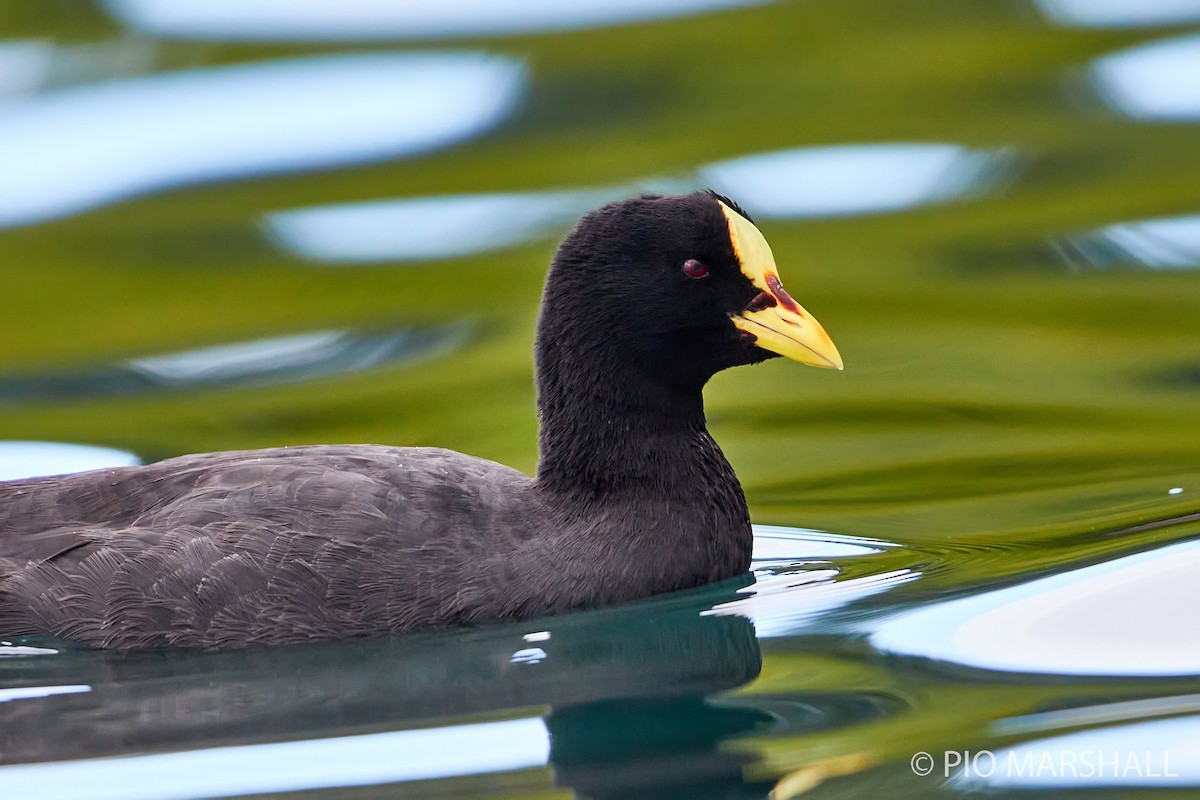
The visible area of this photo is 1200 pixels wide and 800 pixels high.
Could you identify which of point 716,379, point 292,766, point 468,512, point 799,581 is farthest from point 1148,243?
point 292,766

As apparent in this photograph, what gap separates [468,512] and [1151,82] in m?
7.42

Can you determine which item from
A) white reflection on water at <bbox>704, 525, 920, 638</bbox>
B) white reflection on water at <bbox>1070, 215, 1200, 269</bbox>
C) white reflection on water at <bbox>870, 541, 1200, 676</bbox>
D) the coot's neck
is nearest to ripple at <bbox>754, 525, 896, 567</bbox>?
white reflection on water at <bbox>704, 525, 920, 638</bbox>

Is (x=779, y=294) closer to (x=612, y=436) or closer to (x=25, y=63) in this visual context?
(x=612, y=436)

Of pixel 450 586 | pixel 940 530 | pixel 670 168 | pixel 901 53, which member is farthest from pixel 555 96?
pixel 450 586

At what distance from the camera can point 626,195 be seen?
11.2 meters

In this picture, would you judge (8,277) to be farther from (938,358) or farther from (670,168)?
(938,358)

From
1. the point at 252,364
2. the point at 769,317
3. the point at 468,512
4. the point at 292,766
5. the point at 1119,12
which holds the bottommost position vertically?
the point at 292,766

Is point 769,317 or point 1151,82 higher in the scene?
point 1151,82

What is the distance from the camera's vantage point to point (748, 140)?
469 inches

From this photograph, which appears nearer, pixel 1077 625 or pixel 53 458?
pixel 1077 625

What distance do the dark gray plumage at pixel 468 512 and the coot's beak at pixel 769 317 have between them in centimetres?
5

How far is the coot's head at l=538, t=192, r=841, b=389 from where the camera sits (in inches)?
256

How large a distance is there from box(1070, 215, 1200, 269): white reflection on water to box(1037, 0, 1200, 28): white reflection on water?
2366mm

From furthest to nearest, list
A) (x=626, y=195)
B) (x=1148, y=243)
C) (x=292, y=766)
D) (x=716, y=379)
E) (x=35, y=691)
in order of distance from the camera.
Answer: (x=626, y=195) < (x=1148, y=243) < (x=716, y=379) < (x=35, y=691) < (x=292, y=766)
